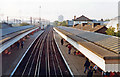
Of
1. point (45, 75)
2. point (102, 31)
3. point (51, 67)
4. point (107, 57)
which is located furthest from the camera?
point (102, 31)

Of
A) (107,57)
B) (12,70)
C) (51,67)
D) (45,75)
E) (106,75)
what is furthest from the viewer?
(51,67)

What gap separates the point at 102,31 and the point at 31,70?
84.7 ft

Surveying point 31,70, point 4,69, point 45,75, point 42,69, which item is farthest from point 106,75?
point 4,69

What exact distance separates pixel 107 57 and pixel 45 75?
23.1 ft

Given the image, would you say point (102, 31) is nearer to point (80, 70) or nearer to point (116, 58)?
point (80, 70)

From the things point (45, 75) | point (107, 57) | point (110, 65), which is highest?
point (107, 57)

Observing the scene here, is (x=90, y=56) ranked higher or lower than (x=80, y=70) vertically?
higher

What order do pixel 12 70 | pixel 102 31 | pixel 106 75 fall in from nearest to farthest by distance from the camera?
pixel 106 75
pixel 12 70
pixel 102 31

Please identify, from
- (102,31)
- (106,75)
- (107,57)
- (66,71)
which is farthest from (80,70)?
(102,31)

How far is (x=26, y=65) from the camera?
648 inches

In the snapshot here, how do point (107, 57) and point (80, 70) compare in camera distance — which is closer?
point (107, 57)

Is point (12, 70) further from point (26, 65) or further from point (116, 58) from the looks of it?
point (116, 58)

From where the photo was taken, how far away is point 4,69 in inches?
581

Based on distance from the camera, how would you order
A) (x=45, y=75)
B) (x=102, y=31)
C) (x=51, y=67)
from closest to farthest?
(x=45, y=75)
(x=51, y=67)
(x=102, y=31)
